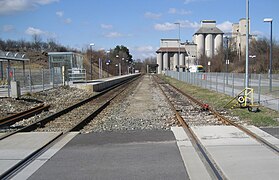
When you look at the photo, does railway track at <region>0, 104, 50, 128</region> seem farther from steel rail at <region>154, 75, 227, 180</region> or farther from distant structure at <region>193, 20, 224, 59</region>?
distant structure at <region>193, 20, 224, 59</region>

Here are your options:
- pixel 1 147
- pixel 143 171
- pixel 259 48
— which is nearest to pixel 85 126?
pixel 1 147

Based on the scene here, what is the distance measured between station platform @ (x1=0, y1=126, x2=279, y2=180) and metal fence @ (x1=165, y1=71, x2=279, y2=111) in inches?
326

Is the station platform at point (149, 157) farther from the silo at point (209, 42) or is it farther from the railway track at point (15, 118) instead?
the silo at point (209, 42)

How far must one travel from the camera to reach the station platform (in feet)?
21.3

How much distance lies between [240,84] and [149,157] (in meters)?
23.6

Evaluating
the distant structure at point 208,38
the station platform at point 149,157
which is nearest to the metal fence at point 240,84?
the station platform at point 149,157

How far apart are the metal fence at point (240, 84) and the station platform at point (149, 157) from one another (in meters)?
8.29

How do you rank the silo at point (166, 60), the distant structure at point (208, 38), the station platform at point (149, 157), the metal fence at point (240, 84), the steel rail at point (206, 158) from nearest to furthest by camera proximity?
the steel rail at point (206, 158)
the station platform at point (149, 157)
the metal fence at point (240, 84)
the distant structure at point (208, 38)
the silo at point (166, 60)

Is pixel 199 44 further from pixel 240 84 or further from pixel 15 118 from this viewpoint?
pixel 15 118

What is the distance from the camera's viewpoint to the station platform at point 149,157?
6.49 metres

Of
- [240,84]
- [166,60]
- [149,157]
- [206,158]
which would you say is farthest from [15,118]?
[166,60]

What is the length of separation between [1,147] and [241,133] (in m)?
6.78

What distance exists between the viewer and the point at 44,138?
33.3 ft

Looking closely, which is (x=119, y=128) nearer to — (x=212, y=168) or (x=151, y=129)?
(x=151, y=129)
